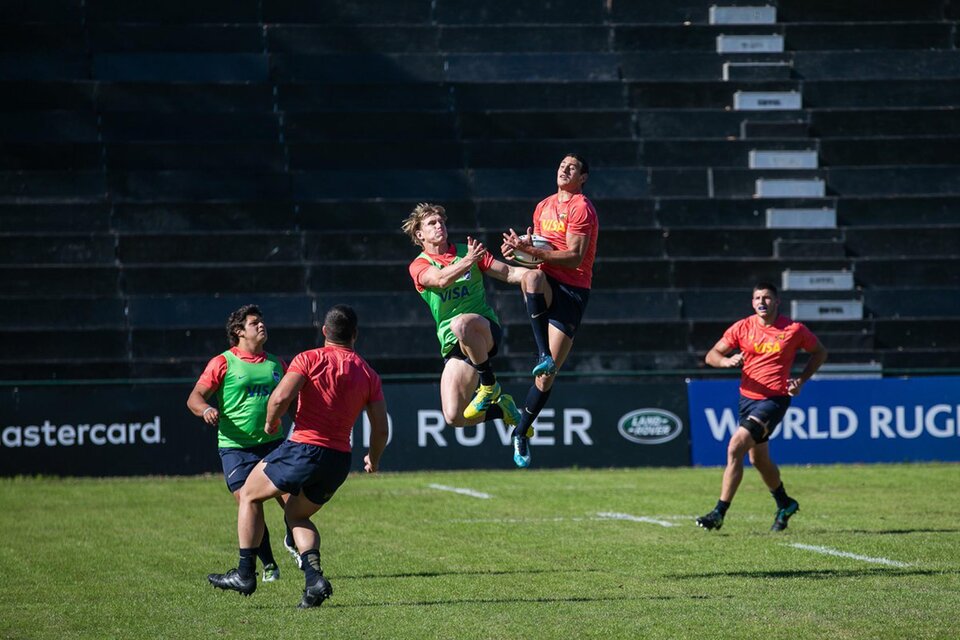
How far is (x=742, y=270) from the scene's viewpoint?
26.7 meters

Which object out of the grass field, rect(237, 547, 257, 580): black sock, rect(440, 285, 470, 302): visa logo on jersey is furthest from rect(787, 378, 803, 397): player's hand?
rect(237, 547, 257, 580): black sock

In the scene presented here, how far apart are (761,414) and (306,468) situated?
663 centimetres

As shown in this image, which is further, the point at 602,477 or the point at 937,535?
the point at 602,477

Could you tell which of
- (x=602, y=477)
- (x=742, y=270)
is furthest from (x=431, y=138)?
(x=602, y=477)

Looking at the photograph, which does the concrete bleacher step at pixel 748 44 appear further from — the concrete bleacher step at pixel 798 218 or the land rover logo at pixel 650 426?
the land rover logo at pixel 650 426

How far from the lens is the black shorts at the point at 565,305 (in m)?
12.3

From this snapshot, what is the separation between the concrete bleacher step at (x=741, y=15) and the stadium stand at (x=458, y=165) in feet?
0.18

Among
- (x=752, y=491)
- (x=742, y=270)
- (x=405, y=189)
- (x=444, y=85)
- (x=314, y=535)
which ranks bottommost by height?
(x=752, y=491)

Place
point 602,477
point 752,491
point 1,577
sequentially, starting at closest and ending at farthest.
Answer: point 1,577, point 752,491, point 602,477

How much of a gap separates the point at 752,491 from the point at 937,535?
18.1ft

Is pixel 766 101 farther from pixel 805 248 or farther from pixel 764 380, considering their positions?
pixel 764 380

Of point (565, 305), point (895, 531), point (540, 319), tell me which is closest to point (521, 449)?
point (540, 319)

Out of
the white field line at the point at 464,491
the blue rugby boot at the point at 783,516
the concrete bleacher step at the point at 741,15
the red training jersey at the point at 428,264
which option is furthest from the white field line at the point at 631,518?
the concrete bleacher step at the point at 741,15

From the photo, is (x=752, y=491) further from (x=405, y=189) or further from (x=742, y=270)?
(x=405, y=189)
